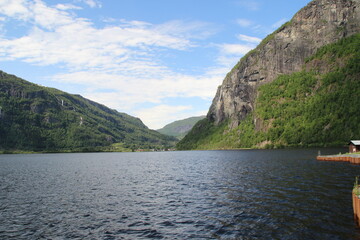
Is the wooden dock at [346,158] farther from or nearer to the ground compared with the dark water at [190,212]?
farther from the ground

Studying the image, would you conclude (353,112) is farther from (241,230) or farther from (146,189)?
(241,230)

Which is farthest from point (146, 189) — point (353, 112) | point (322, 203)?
point (353, 112)

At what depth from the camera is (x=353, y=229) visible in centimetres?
2178

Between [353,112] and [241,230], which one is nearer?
[241,230]

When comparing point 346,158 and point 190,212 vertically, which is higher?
point 346,158

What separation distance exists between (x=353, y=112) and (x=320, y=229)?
20217 centimetres

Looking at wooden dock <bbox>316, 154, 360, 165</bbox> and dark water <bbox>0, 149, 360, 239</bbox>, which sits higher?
wooden dock <bbox>316, 154, 360, 165</bbox>

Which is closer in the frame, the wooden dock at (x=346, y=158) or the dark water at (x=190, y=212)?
the dark water at (x=190, y=212)

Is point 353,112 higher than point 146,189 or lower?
higher

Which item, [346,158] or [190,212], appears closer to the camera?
[190,212]

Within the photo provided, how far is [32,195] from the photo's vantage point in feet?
141

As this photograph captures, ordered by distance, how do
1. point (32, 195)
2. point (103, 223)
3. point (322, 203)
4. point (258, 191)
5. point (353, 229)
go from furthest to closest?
1. point (32, 195)
2. point (258, 191)
3. point (322, 203)
4. point (103, 223)
5. point (353, 229)

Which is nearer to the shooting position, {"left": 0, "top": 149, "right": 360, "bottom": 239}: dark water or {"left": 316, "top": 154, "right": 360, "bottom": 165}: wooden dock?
{"left": 0, "top": 149, "right": 360, "bottom": 239}: dark water

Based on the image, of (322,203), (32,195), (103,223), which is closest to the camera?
(103,223)
